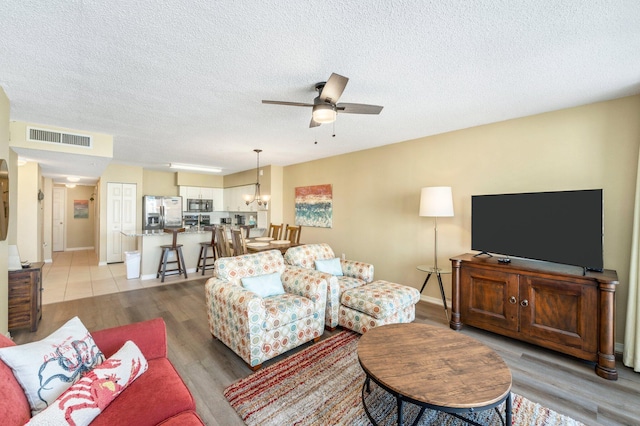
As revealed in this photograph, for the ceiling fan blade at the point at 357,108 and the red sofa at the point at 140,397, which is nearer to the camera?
the red sofa at the point at 140,397

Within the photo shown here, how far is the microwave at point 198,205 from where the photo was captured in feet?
26.7

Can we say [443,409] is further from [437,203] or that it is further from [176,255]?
[176,255]

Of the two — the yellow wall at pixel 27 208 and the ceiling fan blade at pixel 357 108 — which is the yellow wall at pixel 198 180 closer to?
the yellow wall at pixel 27 208

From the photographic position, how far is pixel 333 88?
81.0 inches

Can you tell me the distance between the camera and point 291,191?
6555 millimetres

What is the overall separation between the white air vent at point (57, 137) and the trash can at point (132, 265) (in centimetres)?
255

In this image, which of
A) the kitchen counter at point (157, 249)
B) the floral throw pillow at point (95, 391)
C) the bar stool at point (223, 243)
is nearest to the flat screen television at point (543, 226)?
the floral throw pillow at point (95, 391)

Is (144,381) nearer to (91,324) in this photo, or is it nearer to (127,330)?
(127,330)

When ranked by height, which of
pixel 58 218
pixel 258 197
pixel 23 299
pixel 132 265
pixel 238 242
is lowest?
pixel 132 265

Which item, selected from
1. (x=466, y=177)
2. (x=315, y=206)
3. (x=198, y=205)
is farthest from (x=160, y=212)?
(x=466, y=177)

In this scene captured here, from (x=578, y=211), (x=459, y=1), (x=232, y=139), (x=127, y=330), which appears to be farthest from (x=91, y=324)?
(x=578, y=211)

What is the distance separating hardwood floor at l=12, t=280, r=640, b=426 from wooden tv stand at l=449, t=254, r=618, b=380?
0.14 m

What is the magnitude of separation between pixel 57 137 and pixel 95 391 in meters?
3.72

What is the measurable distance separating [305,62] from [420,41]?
82 centimetres
